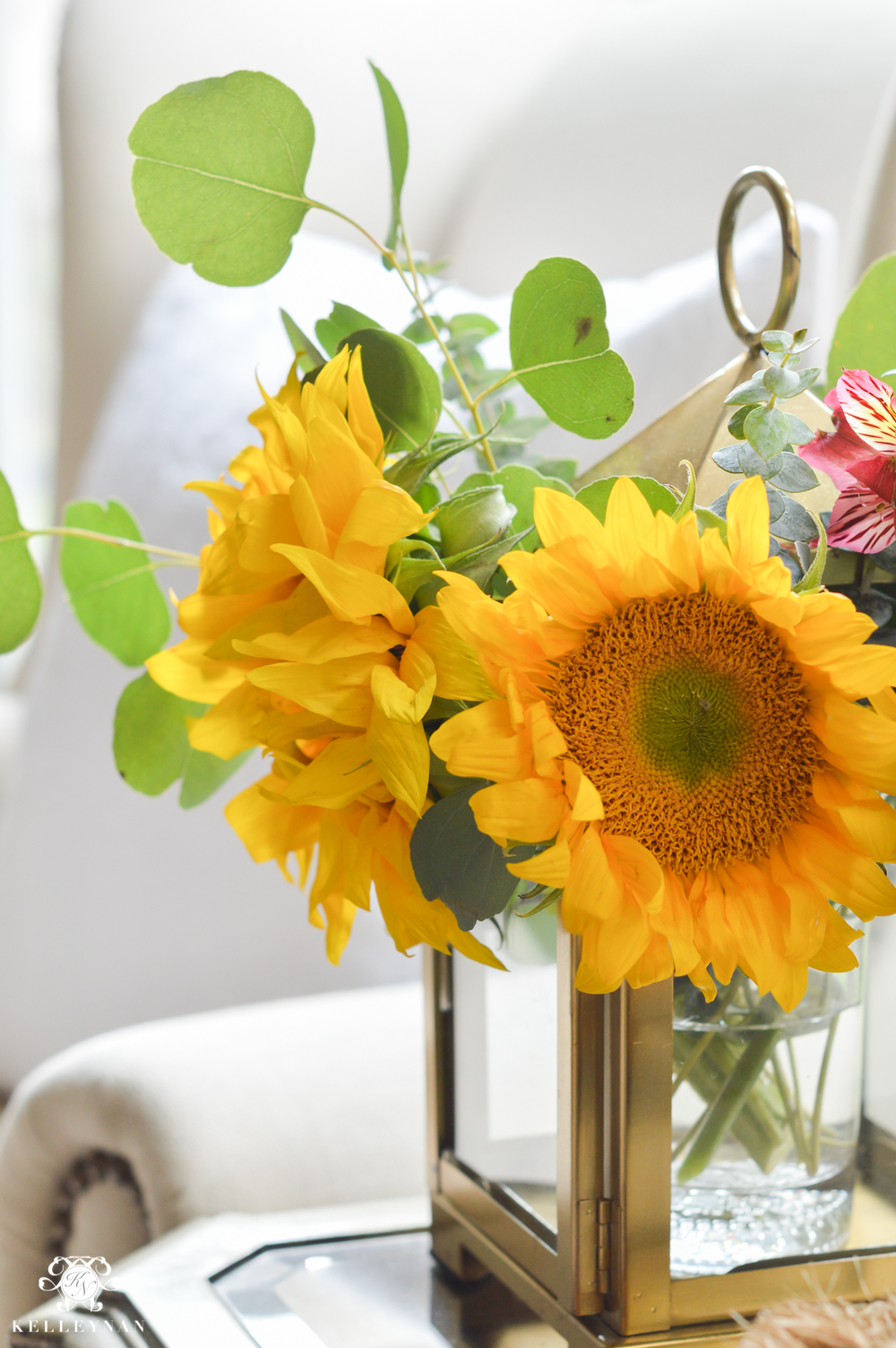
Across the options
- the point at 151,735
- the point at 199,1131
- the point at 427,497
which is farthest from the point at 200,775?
the point at 199,1131

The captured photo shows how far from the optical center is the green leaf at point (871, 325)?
1.16ft

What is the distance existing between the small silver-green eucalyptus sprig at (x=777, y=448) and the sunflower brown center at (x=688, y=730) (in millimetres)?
43

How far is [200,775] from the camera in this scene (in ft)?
1.40

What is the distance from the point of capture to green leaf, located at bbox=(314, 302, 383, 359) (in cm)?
36

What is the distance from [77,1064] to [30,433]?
3.95 feet

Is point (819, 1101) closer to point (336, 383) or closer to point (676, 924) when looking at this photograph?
point (676, 924)

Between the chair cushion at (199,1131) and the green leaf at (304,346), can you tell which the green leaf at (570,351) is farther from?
the chair cushion at (199,1131)

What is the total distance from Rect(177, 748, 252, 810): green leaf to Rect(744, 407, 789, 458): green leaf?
8.3 inches

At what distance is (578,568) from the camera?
0.26 m

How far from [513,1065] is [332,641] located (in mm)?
210

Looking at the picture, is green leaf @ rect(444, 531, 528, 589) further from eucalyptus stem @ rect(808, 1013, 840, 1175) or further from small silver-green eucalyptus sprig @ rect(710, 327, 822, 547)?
eucalyptus stem @ rect(808, 1013, 840, 1175)

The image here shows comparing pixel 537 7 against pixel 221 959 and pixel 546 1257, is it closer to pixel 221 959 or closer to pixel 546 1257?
pixel 221 959

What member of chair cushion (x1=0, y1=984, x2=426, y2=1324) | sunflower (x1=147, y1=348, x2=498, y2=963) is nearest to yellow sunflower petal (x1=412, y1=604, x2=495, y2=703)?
sunflower (x1=147, y1=348, x2=498, y2=963)

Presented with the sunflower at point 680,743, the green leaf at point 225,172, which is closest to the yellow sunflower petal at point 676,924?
the sunflower at point 680,743
